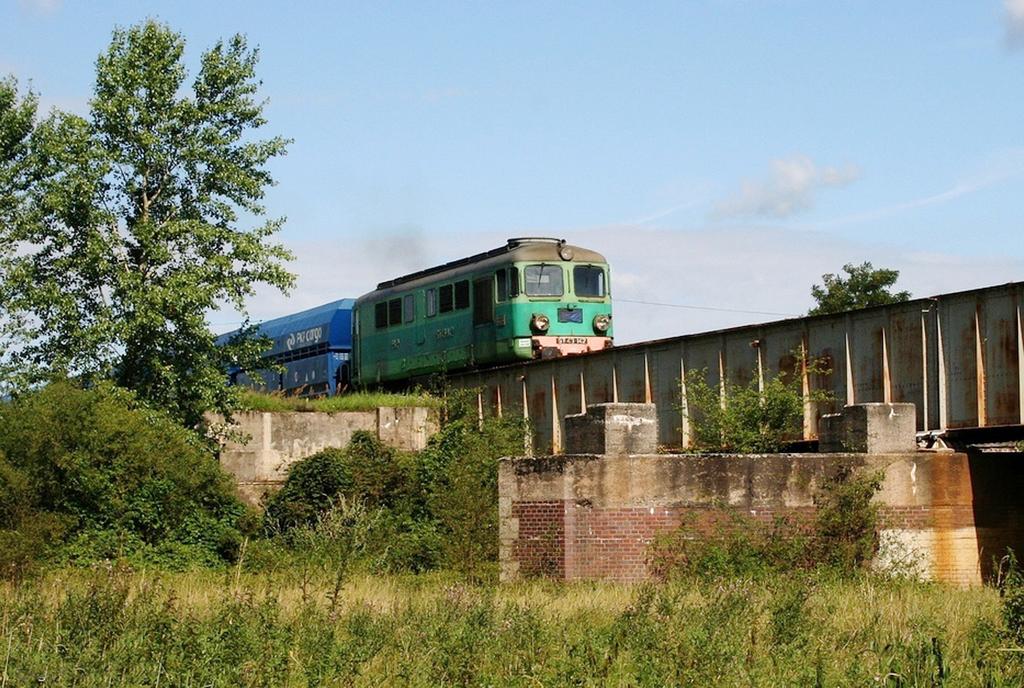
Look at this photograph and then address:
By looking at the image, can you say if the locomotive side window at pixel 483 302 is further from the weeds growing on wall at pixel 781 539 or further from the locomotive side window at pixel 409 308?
the weeds growing on wall at pixel 781 539

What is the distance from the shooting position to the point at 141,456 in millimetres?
29062

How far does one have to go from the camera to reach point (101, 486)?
2844 centimetres

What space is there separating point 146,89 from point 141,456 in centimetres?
1078

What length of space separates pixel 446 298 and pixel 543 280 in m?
3.78

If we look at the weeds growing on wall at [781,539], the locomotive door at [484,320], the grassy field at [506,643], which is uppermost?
the locomotive door at [484,320]

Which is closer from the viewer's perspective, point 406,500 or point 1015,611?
point 1015,611

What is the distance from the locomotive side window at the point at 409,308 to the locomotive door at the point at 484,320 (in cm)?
367

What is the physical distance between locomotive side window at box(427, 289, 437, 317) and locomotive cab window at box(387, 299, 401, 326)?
76.6 inches

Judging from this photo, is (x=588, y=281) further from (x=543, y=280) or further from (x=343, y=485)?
(x=343, y=485)

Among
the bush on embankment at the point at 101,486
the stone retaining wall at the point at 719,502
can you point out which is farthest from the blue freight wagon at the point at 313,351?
the stone retaining wall at the point at 719,502

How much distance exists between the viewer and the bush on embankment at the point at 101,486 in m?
27.3

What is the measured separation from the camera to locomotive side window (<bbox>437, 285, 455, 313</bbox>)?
38.9 m

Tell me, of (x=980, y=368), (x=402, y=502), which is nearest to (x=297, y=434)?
(x=402, y=502)

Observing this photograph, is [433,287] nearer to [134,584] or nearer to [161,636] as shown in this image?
[134,584]
